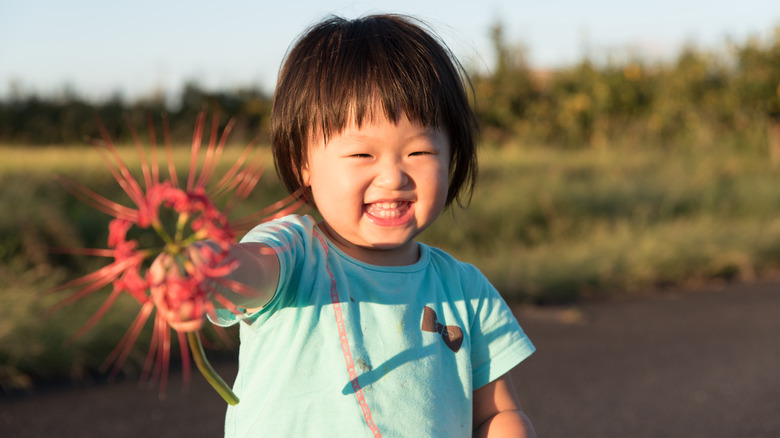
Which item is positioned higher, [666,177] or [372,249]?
[372,249]

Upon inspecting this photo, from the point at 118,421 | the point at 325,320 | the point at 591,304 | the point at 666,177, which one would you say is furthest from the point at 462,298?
the point at 666,177

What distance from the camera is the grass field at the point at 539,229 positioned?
3.82 meters

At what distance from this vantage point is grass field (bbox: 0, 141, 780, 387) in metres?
3.82

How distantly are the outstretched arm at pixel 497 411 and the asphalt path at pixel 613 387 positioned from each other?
201 centimetres

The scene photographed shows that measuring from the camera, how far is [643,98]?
36.4 ft

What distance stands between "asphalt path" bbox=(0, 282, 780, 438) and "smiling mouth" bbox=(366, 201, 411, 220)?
2.21 meters

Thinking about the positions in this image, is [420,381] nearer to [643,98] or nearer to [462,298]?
[462,298]

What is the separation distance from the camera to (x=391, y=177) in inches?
54.4

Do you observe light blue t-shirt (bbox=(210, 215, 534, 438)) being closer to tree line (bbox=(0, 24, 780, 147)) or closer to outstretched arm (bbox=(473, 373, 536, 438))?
outstretched arm (bbox=(473, 373, 536, 438))

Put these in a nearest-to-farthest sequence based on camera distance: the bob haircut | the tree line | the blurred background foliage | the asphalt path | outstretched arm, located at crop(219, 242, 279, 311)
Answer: outstretched arm, located at crop(219, 242, 279, 311) < the bob haircut < the asphalt path < the blurred background foliage < the tree line

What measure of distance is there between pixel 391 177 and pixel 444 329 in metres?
0.32

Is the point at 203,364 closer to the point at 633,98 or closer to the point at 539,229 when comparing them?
the point at 539,229

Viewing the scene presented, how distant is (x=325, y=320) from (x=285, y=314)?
0.07 m

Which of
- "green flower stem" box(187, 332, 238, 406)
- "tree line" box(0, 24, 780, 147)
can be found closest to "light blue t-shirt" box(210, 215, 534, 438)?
"green flower stem" box(187, 332, 238, 406)
